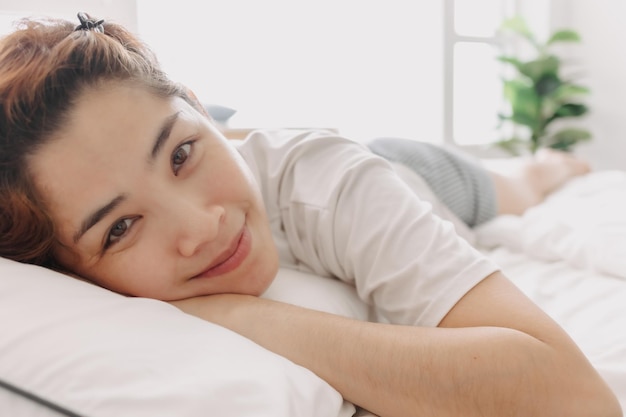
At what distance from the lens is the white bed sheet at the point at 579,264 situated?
2.75 feet

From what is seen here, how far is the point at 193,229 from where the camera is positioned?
0.68 m

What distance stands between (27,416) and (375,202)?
0.50m

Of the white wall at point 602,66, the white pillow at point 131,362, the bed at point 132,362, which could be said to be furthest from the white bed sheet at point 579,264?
the white wall at point 602,66

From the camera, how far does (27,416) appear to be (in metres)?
0.49

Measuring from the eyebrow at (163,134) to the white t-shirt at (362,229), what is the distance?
0.81ft

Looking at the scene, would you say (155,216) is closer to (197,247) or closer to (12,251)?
(197,247)

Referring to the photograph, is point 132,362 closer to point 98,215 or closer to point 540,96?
point 98,215

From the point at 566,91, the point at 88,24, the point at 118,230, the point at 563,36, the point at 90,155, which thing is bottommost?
the point at 566,91

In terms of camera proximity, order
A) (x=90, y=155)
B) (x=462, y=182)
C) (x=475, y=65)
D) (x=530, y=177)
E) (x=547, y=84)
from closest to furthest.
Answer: (x=90, y=155)
(x=462, y=182)
(x=530, y=177)
(x=547, y=84)
(x=475, y=65)

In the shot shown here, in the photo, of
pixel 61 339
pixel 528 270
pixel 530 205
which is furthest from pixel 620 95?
pixel 61 339

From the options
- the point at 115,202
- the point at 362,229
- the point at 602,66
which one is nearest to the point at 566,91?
the point at 602,66

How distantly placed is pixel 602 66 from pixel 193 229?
354 cm

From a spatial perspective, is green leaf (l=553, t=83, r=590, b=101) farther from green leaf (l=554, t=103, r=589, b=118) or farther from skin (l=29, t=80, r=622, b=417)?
skin (l=29, t=80, r=622, b=417)

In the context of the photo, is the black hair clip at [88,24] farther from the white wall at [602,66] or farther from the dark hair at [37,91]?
the white wall at [602,66]
